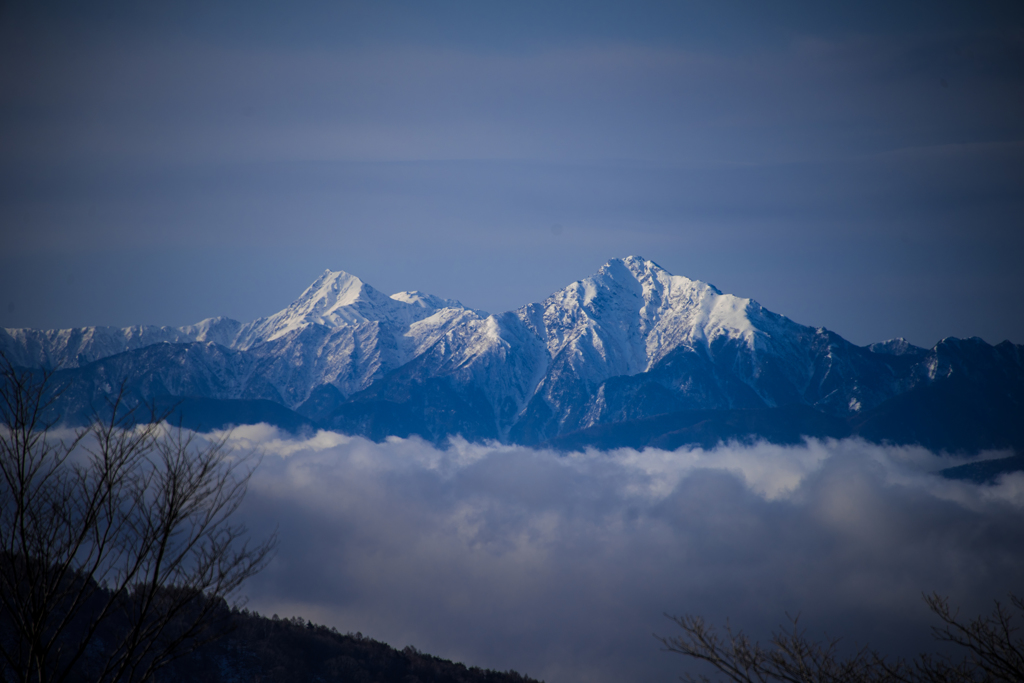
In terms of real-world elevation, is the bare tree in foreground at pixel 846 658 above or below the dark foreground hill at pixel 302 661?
above

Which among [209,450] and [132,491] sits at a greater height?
[209,450]

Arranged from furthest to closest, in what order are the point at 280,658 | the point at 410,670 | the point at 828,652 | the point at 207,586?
1. the point at 410,670
2. the point at 280,658
3. the point at 828,652
4. the point at 207,586

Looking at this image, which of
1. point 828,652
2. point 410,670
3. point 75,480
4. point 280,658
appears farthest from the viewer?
point 410,670

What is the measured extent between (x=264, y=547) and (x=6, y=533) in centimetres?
661

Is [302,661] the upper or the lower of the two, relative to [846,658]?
lower

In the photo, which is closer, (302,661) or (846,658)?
(846,658)

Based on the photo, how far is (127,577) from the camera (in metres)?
18.2


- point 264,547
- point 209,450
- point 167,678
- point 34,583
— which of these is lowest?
point 167,678

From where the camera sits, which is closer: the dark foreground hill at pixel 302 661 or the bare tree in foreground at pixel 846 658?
the bare tree in foreground at pixel 846 658

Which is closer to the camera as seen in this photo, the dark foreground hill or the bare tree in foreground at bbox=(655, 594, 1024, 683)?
the bare tree in foreground at bbox=(655, 594, 1024, 683)

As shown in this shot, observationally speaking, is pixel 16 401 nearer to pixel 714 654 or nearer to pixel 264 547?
pixel 264 547

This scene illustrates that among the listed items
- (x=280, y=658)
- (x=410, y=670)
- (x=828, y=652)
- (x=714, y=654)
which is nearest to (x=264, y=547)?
(x=714, y=654)

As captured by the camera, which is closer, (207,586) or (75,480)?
(207,586)

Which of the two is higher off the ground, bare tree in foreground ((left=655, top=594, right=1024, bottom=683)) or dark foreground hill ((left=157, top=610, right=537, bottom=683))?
bare tree in foreground ((left=655, top=594, right=1024, bottom=683))
